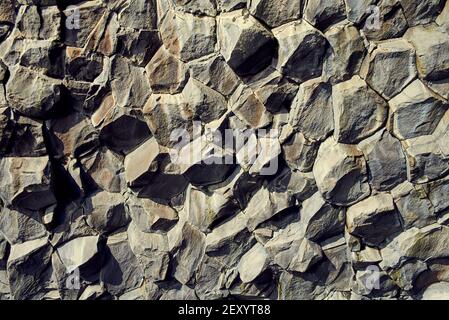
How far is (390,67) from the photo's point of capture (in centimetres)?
169

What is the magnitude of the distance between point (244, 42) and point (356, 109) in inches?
17.4

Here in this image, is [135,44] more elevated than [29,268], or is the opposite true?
[135,44]

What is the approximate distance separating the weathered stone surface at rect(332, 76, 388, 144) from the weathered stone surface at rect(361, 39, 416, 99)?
3 cm

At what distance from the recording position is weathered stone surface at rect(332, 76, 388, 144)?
5.62 feet

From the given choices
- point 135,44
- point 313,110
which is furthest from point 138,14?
point 313,110

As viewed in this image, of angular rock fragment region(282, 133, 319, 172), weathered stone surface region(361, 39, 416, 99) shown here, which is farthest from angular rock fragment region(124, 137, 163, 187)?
weathered stone surface region(361, 39, 416, 99)

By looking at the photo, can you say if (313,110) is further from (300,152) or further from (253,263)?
(253,263)

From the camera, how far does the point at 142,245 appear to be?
1943 millimetres

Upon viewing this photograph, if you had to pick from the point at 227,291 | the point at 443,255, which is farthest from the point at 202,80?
the point at 443,255

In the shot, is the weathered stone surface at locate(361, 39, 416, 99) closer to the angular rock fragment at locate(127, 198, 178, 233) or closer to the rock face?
the rock face

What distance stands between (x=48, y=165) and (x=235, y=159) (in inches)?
27.0

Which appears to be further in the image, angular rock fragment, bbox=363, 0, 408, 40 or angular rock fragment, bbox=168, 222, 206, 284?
angular rock fragment, bbox=168, 222, 206, 284

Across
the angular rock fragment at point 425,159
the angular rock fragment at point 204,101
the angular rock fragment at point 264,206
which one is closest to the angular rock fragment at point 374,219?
the angular rock fragment at point 425,159

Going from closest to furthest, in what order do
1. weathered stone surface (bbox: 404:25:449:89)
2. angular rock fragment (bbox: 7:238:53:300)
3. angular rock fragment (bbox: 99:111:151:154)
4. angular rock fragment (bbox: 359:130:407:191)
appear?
weathered stone surface (bbox: 404:25:449:89) → angular rock fragment (bbox: 359:130:407:191) → angular rock fragment (bbox: 99:111:151:154) → angular rock fragment (bbox: 7:238:53:300)
